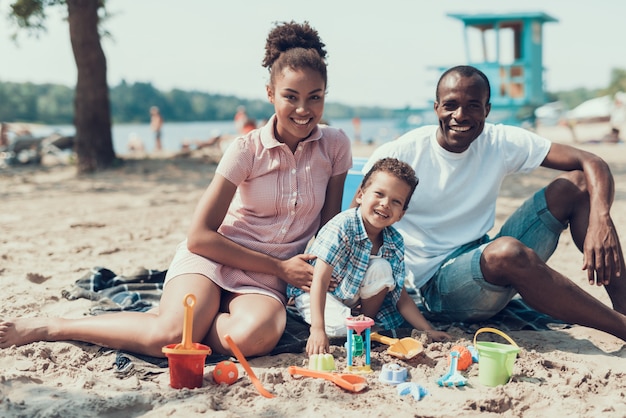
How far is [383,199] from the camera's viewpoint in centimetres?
290

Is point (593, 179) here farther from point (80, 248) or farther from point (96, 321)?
point (80, 248)

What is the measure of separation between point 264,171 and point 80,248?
2.62 meters

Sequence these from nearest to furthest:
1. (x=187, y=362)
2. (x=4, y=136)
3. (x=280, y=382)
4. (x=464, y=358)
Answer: (x=187, y=362) < (x=280, y=382) < (x=464, y=358) < (x=4, y=136)

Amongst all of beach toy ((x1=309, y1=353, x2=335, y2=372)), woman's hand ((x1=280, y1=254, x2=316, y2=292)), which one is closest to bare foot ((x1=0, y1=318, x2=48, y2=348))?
woman's hand ((x1=280, y1=254, x2=316, y2=292))

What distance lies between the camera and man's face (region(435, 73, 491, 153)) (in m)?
3.11

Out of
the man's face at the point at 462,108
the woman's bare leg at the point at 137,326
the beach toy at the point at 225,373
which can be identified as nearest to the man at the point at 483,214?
the man's face at the point at 462,108

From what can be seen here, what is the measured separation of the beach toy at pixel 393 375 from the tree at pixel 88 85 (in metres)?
8.55

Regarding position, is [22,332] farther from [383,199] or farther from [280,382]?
[383,199]

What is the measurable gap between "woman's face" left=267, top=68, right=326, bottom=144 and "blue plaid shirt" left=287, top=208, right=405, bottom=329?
1.48 feet

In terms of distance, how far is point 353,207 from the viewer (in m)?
3.16

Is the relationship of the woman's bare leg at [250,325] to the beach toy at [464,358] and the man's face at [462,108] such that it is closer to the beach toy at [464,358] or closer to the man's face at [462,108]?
the beach toy at [464,358]

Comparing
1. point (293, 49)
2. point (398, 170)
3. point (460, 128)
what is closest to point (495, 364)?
point (398, 170)

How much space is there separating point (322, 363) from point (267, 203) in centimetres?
83

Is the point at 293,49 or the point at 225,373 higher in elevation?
the point at 293,49
